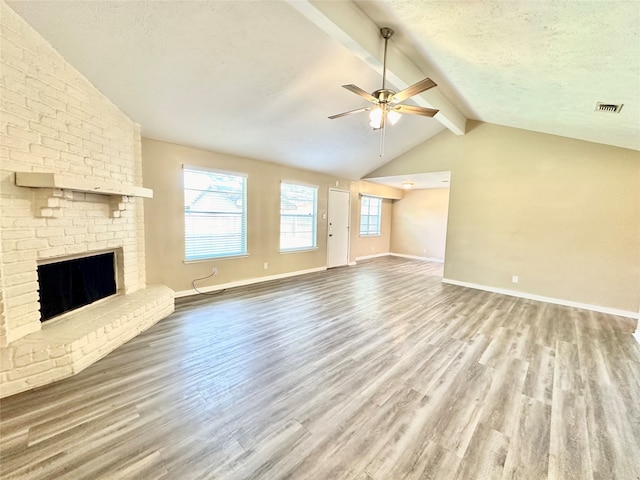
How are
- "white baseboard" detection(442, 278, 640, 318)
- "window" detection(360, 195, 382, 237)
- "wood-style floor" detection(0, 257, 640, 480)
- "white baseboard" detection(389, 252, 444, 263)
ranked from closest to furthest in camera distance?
"wood-style floor" detection(0, 257, 640, 480)
"white baseboard" detection(442, 278, 640, 318)
"window" detection(360, 195, 382, 237)
"white baseboard" detection(389, 252, 444, 263)

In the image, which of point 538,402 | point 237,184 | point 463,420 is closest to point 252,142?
point 237,184

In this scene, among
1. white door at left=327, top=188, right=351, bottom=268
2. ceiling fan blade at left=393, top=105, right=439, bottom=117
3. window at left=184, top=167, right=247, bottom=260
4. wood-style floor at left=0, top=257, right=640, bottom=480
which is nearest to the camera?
wood-style floor at left=0, top=257, right=640, bottom=480

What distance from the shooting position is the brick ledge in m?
1.99

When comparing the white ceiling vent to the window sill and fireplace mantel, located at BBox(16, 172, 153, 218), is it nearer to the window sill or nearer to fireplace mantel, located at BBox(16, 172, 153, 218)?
the window sill

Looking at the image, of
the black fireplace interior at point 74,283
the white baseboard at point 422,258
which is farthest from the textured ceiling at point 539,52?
the white baseboard at point 422,258

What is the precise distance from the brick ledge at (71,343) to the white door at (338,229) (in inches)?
173

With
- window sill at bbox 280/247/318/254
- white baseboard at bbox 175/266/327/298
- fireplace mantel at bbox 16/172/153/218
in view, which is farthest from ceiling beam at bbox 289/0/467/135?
white baseboard at bbox 175/266/327/298

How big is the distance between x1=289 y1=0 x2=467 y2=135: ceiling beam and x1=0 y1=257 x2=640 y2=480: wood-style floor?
2.93 metres

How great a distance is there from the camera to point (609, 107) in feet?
9.02

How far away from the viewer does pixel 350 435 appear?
1674mm

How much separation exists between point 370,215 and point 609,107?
6.06 meters

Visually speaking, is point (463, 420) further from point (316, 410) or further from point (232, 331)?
point (232, 331)

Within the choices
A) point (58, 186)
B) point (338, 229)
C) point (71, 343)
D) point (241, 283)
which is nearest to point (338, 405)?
point (71, 343)

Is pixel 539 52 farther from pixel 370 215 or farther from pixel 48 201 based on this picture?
pixel 370 215
